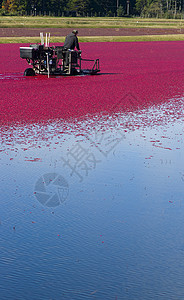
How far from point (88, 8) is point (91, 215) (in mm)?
136580

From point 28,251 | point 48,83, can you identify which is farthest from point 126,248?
point 48,83

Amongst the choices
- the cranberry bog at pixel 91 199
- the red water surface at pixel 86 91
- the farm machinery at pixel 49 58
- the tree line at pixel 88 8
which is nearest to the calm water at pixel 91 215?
the cranberry bog at pixel 91 199

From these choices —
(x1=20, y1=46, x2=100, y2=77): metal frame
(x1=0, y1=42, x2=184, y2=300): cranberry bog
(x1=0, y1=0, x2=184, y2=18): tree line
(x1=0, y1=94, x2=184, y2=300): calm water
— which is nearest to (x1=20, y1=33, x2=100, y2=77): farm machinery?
(x1=20, y1=46, x2=100, y2=77): metal frame

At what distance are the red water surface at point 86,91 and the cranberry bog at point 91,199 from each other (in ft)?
0.30

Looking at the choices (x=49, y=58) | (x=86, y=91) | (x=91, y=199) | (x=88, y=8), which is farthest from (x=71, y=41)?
(x=88, y=8)

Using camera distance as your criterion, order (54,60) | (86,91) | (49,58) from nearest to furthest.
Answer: (86,91) < (49,58) < (54,60)

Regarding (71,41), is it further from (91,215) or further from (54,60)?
(91,215)

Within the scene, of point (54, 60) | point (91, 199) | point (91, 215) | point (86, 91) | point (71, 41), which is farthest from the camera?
point (71, 41)

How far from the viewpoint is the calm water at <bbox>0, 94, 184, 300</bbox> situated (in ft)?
16.5

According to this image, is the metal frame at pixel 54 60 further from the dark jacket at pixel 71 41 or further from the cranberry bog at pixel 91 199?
the cranberry bog at pixel 91 199

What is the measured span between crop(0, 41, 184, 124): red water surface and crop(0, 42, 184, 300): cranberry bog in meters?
0.09

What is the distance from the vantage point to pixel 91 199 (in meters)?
7.47

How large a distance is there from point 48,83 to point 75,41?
2.28m

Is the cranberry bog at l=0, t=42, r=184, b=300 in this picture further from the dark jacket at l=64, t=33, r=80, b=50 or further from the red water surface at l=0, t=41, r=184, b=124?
the dark jacket at l=64, t=33, r=80, b=50
